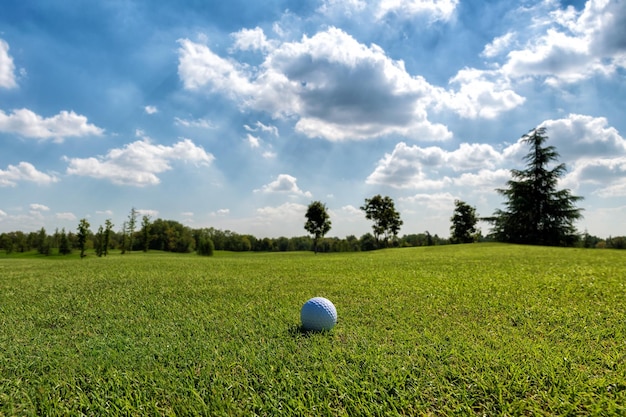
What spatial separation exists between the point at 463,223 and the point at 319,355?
5245 centimetres

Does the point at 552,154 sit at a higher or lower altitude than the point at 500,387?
higher

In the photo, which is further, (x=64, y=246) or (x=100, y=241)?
(x=64, y=246)

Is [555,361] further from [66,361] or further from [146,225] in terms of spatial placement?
[146,225]

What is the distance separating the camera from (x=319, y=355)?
128 inches

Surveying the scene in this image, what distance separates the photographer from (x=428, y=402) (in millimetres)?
2436

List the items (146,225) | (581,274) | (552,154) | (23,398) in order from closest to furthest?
(23,398) < (581,274) < (552,154) < (146,225)

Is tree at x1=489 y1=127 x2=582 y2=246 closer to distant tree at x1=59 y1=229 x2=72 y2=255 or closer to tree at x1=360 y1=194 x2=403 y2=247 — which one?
tree at x1=360 y1=194 x2=403 y2=247

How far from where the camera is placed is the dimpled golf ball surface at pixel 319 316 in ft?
13.3

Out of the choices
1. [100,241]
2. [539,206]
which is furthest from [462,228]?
[100,241]

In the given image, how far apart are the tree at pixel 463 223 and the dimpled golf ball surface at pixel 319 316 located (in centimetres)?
5118

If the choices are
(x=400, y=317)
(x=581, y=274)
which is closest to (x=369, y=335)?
(x=400, y=317)

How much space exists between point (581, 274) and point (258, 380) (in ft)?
30.1

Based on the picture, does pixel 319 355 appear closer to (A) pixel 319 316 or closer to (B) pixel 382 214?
(A) pixel 319 316

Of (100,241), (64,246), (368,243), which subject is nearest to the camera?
(100,241)
